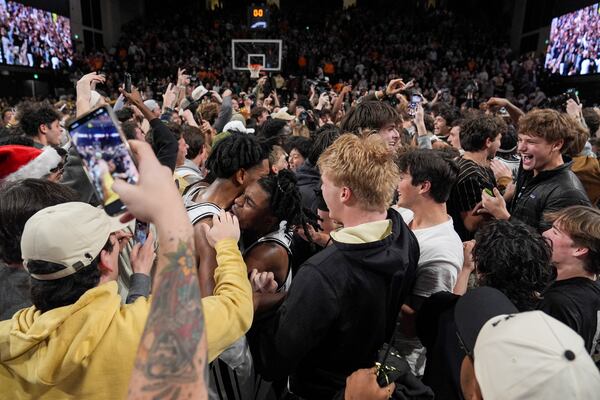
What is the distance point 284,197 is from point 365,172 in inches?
21.0

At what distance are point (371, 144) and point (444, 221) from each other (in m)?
0.83

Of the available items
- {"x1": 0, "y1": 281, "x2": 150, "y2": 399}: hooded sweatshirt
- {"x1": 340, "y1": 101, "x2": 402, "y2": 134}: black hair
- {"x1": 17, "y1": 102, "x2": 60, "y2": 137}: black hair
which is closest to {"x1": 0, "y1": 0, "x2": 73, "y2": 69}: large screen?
{"x1": 17, "y1": 102, "x2": 60, "y2": 137}: black hair

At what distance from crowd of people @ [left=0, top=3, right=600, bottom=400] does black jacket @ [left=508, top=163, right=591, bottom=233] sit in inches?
0.5

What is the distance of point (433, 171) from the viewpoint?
241cm

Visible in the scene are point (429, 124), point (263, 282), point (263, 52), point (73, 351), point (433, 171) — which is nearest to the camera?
point (73, 351)

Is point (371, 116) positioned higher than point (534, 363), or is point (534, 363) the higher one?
point (371, 116)

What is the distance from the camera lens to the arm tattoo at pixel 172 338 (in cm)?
86

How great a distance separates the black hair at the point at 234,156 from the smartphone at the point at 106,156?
132 cm

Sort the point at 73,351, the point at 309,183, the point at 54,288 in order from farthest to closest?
1. the point at 309,183
2. the point at 54,288
3. the point at 73,351

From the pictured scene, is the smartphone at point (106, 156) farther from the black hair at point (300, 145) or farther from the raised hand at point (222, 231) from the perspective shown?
the black hair at point (300, 145)

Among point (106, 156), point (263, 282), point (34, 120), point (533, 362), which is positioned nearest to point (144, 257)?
point (263, 282)

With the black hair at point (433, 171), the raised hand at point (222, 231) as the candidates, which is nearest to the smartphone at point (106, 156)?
the raised hand at point (222, 231)

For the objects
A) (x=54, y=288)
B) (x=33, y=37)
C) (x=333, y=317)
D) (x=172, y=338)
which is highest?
(x=33, y=37)

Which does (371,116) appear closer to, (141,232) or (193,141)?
(193,141)
